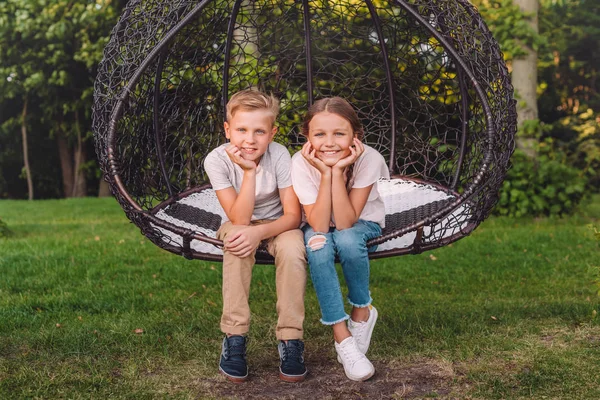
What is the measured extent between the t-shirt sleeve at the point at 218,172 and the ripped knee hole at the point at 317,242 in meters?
0.38

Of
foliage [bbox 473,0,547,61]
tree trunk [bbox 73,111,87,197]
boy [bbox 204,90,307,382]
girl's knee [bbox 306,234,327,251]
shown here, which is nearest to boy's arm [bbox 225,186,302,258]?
boy [bbox 204,90,307,382]

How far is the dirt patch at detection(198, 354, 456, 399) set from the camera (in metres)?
2.22

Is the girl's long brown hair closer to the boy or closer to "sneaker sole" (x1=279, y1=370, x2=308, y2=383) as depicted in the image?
the boy

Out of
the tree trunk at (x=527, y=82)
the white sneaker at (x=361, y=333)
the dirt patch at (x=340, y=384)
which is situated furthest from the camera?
the tree trunk at (x=527, y=82)

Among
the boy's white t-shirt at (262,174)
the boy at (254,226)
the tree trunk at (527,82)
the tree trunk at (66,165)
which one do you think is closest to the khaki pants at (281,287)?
the boy at (254,226)

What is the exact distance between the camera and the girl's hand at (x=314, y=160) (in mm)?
2357

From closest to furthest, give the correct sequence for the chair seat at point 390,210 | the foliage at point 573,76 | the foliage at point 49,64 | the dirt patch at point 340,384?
the dirt patch at point 340,384, the chair seat at point 390,210, the foliage at point 49,64, the foliage at point 573,76

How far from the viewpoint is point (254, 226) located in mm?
2312

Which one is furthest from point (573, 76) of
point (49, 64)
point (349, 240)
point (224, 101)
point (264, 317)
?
point (349, 240)

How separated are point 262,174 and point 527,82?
14.9ft

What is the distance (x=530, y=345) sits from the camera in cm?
269

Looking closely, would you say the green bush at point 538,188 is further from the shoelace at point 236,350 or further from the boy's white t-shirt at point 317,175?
the shoelace at point 236,350

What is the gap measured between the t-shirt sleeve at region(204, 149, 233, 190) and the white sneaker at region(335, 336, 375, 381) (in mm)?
681

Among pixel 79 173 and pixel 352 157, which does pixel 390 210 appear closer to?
pixel 352 157
